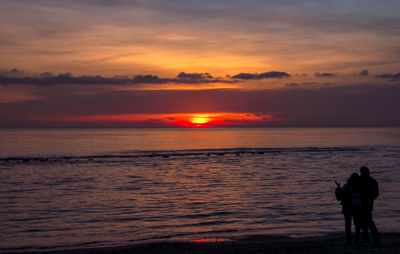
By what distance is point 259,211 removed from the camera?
19062mm

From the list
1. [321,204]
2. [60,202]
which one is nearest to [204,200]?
[321,204]

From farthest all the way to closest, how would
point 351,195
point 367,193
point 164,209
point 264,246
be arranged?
1. point 164,209
2. point 264,246
3. point 367,193
4. point 351,195

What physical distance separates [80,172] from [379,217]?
97.3 feet

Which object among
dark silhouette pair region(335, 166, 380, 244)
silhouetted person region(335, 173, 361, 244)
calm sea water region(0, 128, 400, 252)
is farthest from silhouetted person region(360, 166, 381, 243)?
calm sea water region(0, 128, 400, 252)

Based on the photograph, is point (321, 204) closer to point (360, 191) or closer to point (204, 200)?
point (204, 200)

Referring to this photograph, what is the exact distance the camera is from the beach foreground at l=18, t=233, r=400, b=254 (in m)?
11.9

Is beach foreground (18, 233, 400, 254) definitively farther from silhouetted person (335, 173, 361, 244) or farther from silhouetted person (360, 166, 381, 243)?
silhouetted person (335, 173, 361, 244)

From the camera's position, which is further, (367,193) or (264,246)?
(264,246)

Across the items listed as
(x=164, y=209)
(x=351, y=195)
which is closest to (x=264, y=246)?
(x=351, y=195)

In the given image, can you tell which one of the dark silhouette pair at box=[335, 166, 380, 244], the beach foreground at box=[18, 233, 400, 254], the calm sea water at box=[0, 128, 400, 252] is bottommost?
the calm sea water at box=[0, 128, 400, 252]

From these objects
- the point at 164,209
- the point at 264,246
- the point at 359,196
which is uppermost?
the point at 359,196

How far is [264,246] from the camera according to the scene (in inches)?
498

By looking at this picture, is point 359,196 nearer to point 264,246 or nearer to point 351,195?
point 351,195

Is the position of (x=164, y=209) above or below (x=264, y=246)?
below
